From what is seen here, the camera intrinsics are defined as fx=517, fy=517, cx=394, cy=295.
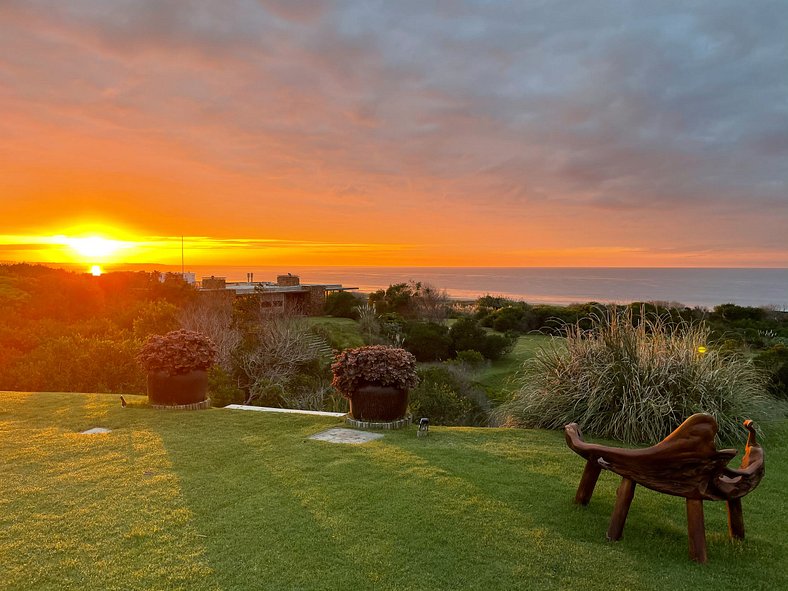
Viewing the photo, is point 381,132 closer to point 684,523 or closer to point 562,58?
point 562,58

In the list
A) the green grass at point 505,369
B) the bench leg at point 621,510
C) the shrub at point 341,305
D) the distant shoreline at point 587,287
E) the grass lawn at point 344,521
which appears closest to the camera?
the grass lawn at point 344,521

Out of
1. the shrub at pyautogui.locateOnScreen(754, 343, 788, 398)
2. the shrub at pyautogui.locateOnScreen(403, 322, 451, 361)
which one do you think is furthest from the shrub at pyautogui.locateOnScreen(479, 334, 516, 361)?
the shrub at pyautogui.locateOnScreen(754, 343, 788, 398)

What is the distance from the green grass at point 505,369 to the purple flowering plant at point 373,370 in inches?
278

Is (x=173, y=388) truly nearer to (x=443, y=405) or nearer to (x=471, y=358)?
(x=443, y=405)

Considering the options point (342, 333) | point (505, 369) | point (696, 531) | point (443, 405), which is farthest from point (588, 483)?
point (342, 333)

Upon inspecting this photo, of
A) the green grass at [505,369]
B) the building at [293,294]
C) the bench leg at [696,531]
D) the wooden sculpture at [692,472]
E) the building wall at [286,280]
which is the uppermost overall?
the building wall at [286,280]

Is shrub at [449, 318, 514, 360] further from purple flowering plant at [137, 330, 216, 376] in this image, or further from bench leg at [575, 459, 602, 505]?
bench leg at [575, 459, 602, 505]

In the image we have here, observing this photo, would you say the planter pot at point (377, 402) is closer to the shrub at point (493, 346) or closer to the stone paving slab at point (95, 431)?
the stone paving slab at point (95, 431)

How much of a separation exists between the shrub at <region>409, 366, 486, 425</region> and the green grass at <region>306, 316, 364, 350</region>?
912cm

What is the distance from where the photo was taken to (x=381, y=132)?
1341 cm

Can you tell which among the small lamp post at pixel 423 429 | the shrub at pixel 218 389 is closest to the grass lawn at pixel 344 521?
the small lamp post at pixel 423 429

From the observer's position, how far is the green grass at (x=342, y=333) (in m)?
20.9

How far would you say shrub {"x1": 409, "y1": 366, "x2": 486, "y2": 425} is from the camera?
10.1 m

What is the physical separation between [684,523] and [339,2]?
28.5ft
